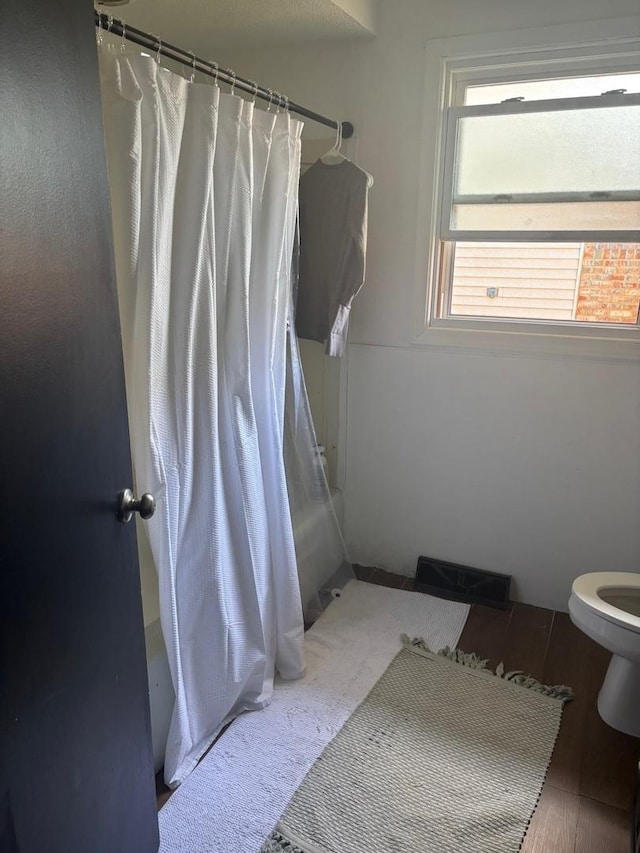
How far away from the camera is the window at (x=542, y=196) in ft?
7.00

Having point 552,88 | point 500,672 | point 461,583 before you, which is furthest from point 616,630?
point 552,88

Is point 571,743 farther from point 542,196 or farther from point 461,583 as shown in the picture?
point 542,196

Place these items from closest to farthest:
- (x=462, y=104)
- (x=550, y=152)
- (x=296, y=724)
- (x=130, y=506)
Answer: (x=130, y=506)
(x=296, y=724)
(x=550, y=152)
(x=462, y=104)

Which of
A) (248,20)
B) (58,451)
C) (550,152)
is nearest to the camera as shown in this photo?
(58,451)

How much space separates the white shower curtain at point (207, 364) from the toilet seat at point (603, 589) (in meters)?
0.90

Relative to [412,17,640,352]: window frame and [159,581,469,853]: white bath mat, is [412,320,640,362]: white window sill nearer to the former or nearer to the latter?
[412,17,640,352]: window frame

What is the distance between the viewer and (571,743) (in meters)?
1.85

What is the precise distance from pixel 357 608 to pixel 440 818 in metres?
0.96

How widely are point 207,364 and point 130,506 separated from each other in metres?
0.51

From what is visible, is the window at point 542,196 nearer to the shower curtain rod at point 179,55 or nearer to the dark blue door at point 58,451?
the shower curtain rod at point 179,55

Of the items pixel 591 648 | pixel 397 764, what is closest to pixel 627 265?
pixel 591 648

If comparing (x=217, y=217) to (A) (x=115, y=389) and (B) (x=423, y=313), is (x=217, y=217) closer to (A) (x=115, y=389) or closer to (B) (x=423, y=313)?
(A) (x=115, y=389)

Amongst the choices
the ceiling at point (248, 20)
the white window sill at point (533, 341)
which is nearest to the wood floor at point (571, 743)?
the white window sill at point (533, 341)

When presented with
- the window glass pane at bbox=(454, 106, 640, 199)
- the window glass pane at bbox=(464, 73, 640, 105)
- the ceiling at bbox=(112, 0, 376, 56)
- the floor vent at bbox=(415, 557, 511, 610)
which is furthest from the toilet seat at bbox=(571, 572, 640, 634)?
the ceiling at bbox=(112, 0, 376, 56)
